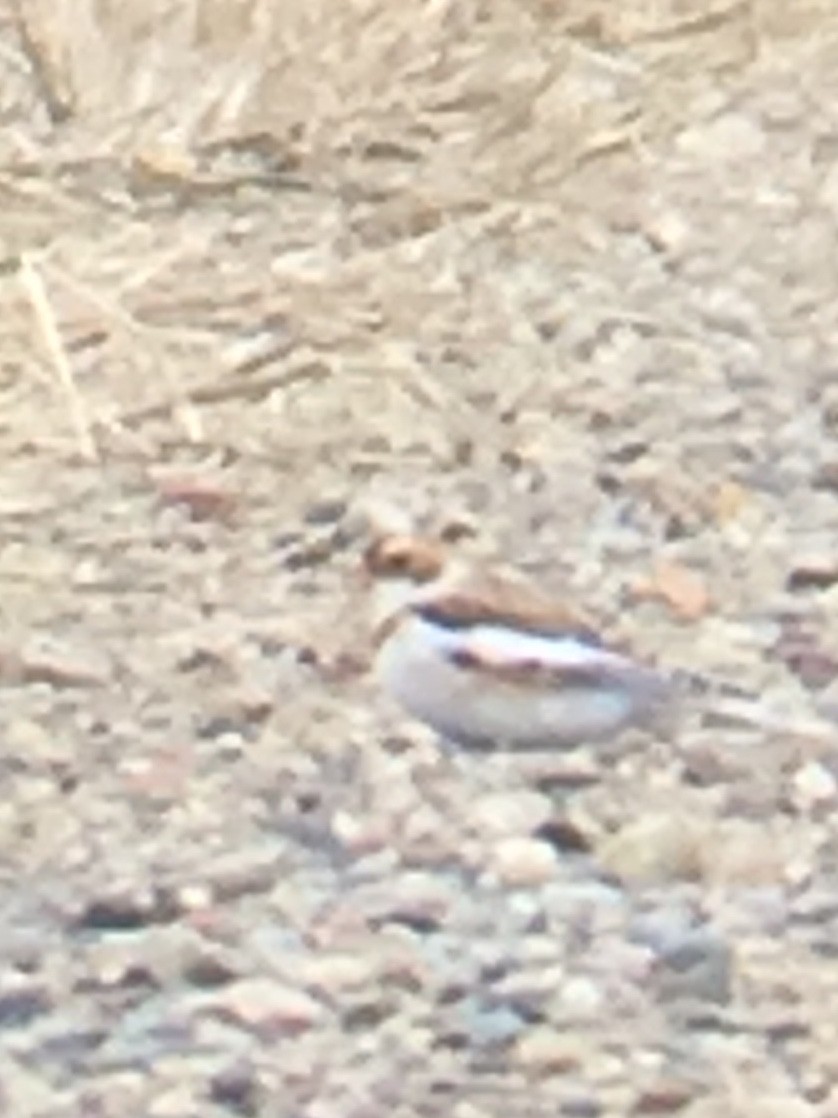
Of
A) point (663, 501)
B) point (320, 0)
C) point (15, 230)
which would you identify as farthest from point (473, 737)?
point (320, 0)

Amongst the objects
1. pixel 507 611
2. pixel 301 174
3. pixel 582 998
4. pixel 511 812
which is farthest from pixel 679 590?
pixel 301 174

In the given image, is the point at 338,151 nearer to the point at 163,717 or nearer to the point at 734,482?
the point at 734,482

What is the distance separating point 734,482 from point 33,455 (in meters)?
0.33

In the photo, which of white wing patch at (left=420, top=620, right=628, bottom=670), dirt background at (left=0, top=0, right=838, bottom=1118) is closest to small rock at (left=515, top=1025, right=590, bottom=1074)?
dirt background at (left=0, top=0, right=838, bottom=1118)

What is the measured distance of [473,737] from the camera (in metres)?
1.42

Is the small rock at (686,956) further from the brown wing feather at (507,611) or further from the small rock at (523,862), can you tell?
the brown wing feather at (507,611)

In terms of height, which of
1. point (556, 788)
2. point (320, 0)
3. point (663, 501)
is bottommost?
point (556, 788)

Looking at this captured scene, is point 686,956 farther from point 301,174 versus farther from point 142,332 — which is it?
point 301,174

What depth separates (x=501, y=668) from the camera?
1441 mm

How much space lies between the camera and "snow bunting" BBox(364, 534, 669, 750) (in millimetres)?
1423

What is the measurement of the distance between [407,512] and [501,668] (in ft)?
0.53

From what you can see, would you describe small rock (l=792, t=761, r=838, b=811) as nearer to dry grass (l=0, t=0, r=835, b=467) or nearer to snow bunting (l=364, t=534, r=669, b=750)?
snow bunting (l=364, t=534, r=669, b=750)

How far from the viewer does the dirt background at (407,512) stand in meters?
1.26

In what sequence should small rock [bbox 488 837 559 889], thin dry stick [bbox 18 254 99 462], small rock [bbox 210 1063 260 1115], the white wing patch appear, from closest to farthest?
small rock [bbox 210 1063 260 1115] → small rock [bbox 488 837 559 889] → the white wing patch → thin dry stick [bbox 18 254 99 462]
